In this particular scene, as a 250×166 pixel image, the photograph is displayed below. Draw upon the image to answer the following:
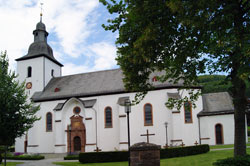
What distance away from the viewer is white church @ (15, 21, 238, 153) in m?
26.7

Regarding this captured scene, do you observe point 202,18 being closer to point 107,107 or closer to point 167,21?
point 167,21

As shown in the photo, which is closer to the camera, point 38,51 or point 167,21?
point 167,21

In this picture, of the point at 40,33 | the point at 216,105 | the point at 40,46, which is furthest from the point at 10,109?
the point at 216,105

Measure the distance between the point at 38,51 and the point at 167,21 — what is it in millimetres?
29868

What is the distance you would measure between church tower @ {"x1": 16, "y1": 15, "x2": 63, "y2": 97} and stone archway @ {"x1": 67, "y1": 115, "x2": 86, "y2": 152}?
7.70 meters

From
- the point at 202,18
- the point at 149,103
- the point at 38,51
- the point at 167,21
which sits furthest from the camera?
the point at 38,51

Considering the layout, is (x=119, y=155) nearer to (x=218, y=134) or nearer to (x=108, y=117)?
(x=108, y=117)

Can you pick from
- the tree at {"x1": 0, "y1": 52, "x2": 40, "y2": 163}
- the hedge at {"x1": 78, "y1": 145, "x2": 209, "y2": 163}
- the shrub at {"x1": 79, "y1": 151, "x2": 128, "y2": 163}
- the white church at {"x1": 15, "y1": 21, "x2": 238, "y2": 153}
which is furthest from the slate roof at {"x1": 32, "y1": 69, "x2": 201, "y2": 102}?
the tree at {"x1": 0, "y1": 52, "x2": 40, "y2": 163}

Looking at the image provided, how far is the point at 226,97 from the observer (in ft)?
96.1

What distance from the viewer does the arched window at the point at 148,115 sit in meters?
27.1

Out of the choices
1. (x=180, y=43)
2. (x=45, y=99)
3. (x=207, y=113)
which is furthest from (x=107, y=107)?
(x=180, y=43)

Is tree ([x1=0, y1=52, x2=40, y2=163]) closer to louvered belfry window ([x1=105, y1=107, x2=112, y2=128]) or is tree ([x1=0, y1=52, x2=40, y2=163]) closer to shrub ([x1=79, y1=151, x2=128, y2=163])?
shrub ([x1=79, y1=151, x2=128, y2=163])

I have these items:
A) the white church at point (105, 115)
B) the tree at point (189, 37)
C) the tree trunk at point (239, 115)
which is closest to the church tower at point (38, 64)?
the white church at point (105, 115)

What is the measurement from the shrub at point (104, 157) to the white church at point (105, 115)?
5.60 meters
